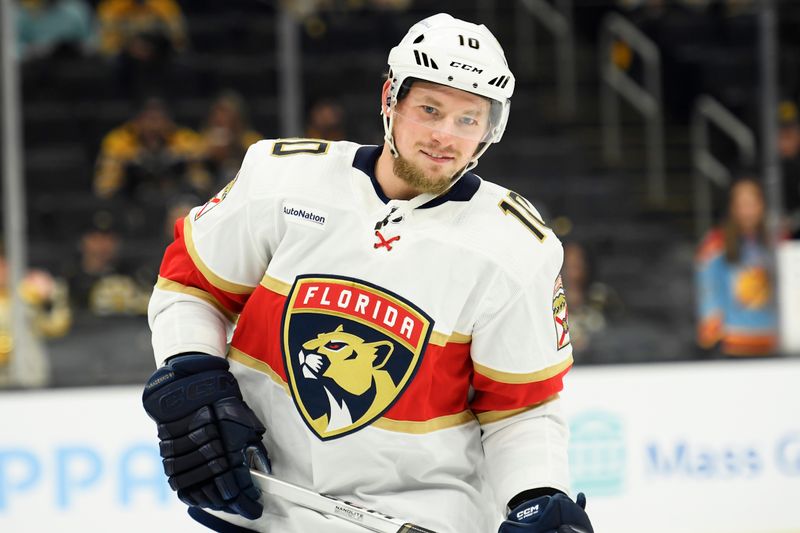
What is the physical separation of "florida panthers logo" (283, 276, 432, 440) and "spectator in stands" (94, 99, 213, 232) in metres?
3.39

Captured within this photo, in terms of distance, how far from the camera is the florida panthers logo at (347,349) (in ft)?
6.09

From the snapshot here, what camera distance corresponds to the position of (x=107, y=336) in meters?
4.66

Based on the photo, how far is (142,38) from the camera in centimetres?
584

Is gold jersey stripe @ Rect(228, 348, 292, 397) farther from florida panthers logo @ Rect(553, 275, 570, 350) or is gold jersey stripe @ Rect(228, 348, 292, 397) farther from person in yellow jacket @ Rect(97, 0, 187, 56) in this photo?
person in yellow jacket @ Rect(97, 0, 187, 56)

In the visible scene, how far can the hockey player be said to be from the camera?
6.08ft

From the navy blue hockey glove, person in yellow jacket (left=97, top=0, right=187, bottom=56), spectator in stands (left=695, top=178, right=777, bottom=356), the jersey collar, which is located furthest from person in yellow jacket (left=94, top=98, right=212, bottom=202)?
the navy blue hockey glove

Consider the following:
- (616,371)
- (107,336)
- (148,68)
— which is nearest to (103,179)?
(148,68)

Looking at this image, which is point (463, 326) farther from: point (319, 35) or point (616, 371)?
point (319, 35)

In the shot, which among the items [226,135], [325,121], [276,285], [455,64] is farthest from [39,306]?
[455,64]

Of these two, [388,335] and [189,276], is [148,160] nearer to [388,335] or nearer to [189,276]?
[189,276]

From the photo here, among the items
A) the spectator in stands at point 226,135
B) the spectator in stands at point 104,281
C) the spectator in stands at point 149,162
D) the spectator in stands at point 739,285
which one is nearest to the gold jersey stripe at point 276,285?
the spectator in stands at point 104,281

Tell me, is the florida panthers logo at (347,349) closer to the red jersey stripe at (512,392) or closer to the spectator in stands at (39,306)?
the red jersey stripe at (512,392)

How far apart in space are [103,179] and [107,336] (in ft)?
3.31

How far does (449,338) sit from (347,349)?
0.51 feet
